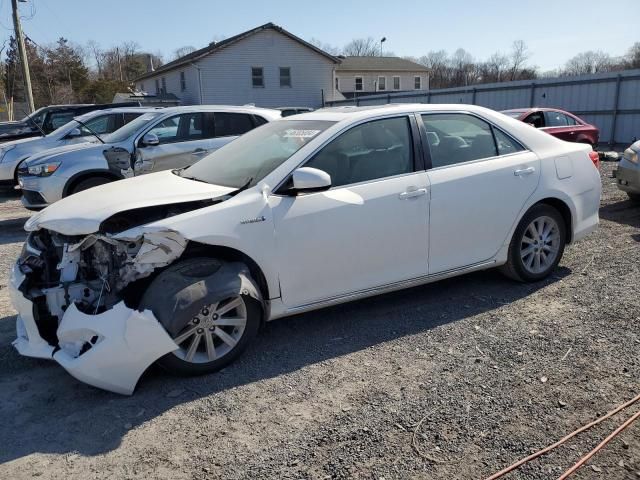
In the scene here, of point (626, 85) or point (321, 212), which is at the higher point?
point (626, 85)

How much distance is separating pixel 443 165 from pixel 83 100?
4875cm

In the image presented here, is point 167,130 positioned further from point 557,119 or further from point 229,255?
point 557,119

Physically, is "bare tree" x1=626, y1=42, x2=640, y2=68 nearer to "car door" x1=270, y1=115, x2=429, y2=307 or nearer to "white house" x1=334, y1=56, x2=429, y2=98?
"white house" x1=334, y1=56, x2=429, y2=98

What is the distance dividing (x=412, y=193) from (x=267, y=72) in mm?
32695

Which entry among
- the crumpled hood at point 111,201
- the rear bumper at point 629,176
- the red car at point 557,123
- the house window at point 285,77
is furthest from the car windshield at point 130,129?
the house window at point 285,77

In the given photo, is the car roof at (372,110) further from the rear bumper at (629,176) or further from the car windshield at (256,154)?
the rear bumper at (629,176)

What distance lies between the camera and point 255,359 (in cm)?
378

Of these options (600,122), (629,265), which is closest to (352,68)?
(600,122)

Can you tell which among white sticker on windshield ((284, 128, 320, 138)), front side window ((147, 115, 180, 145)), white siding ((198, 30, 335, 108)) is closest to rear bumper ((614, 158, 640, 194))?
white sticker on windshield ((284, 128, 320, 138))

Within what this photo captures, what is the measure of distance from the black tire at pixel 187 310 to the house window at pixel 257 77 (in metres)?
33.0

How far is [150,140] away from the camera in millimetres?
8055

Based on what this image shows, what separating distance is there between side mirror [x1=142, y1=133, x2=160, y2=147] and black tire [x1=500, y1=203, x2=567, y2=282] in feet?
18.3

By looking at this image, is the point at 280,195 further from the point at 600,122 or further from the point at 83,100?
the point at 83,100

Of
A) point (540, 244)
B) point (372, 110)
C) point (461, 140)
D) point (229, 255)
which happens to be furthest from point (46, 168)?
point (540, 244)
